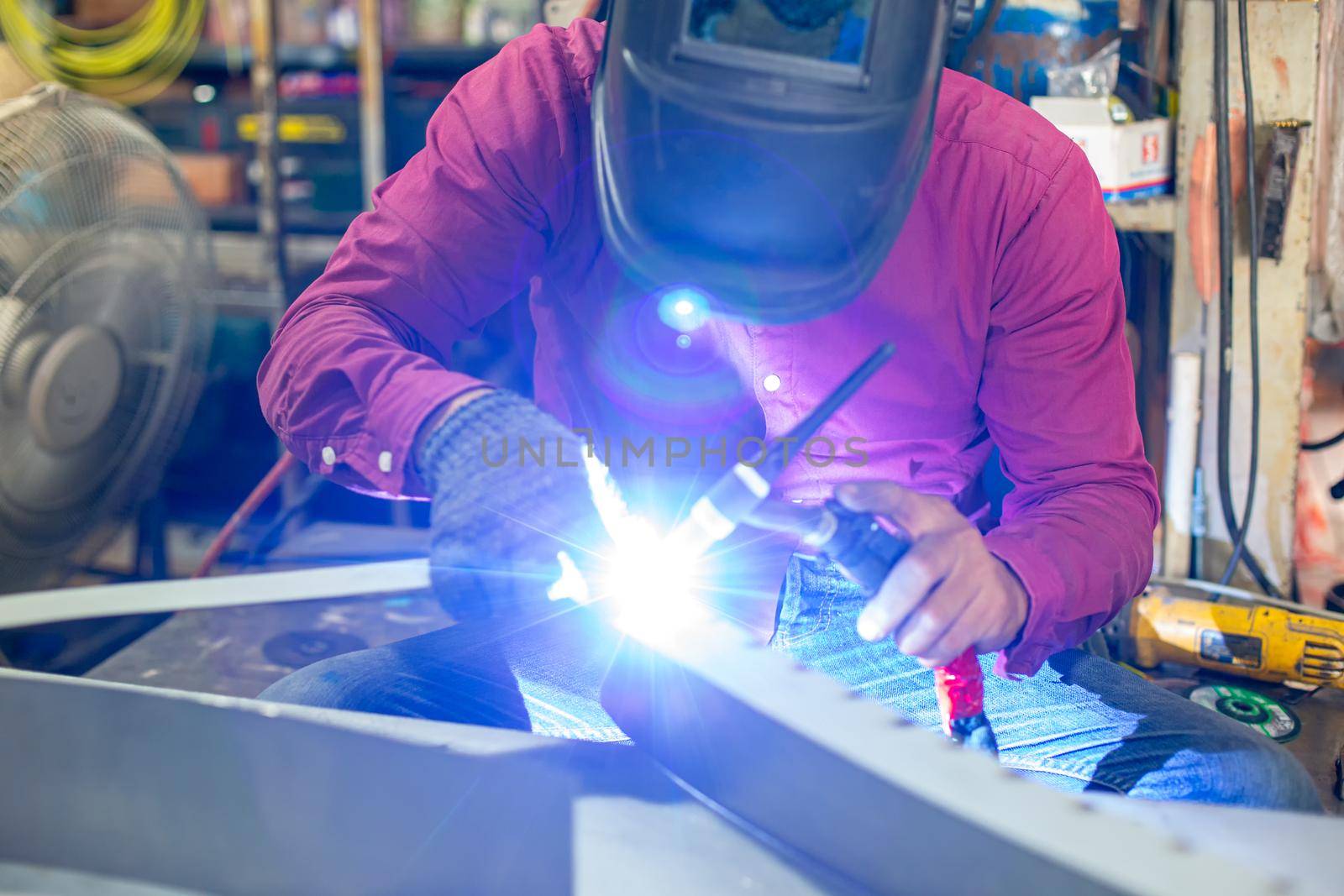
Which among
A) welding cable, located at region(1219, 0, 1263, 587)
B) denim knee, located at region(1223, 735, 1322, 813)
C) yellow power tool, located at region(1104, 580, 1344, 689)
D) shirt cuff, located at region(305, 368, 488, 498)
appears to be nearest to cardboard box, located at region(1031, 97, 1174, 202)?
welding cable, located at region(1219, 0, 1263, 587)

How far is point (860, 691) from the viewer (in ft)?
4.16

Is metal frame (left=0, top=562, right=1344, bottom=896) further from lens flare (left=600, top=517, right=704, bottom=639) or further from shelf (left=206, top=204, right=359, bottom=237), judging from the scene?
shelf (left=206, top=204, right=359, bottom=237)

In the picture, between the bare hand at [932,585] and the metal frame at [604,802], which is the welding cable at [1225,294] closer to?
the bare hand at [932,585]

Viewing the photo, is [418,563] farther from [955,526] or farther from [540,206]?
[955,526]

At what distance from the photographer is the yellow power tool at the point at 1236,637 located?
1.71m

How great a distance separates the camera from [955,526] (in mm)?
1008

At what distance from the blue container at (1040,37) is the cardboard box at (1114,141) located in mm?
76

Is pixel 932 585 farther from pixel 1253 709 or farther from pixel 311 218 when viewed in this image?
pixel 311 218

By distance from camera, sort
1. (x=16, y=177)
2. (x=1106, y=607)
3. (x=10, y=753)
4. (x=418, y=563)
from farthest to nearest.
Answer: (x=16, y=177)
(x=418, y=563)
(x=1106, y=607)
(x=10, y=753)

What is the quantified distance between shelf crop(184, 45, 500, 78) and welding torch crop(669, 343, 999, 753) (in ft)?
7.67

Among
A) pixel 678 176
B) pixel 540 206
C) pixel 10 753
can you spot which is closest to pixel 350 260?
pixel 540 206

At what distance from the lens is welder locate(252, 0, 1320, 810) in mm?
859

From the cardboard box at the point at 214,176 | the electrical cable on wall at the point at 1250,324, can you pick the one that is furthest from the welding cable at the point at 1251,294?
the cardboard box at the point at 214,176

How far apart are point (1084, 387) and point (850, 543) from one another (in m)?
0.49
